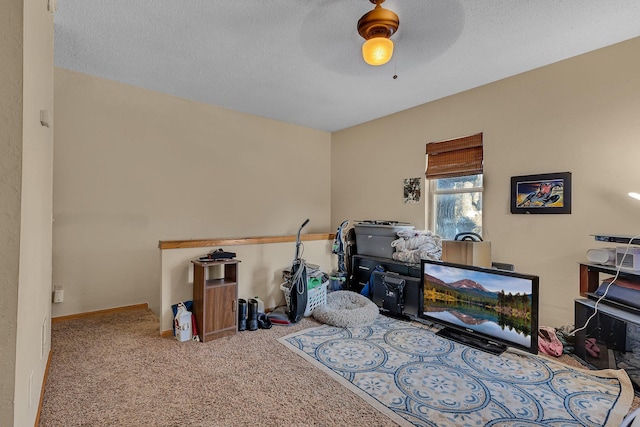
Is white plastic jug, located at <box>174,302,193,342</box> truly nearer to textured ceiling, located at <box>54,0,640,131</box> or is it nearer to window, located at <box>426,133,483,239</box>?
textured ceiling, located at <box>54,0,640,131</box>

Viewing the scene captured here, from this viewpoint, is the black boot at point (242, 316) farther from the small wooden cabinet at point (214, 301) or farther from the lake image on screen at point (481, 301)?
the lake image on screen at point (481, 301)

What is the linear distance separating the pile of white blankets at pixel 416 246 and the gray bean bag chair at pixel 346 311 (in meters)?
0.67

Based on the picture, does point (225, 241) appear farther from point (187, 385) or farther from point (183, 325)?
point (187, 385)

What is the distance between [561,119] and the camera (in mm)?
2902

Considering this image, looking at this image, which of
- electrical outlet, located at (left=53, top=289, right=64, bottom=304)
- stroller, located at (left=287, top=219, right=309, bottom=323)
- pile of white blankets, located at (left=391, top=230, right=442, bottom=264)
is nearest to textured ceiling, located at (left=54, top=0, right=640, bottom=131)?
pile of white blankets, located at (left=391, top=230, right=442, bottom=264)

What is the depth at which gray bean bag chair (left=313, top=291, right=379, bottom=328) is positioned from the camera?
3000 mm

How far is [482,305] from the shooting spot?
262 cm

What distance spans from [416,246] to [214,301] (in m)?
2.24

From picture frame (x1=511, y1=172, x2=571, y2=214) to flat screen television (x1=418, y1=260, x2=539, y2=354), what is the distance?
100 centimetres

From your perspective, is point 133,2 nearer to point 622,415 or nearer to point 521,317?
point 521,317

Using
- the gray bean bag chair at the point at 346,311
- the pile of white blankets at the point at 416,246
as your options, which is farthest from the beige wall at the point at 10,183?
the pile of white blankets at the point at 416,246

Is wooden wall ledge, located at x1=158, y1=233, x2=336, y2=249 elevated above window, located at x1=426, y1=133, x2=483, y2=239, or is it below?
below

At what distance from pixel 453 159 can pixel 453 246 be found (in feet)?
3.72

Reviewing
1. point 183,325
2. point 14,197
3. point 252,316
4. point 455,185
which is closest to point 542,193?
point 455,185
